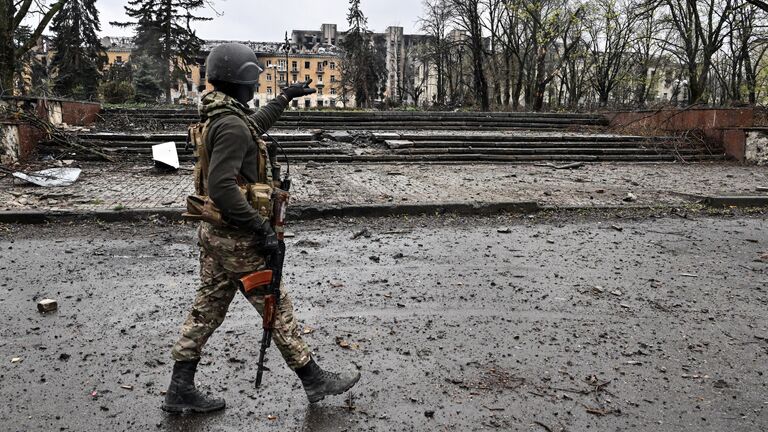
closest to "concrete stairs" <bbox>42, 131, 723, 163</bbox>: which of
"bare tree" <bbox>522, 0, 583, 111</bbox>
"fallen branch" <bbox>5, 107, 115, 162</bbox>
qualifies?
"fallen branch" <bbox>5, 107, 115, 162</bbox>

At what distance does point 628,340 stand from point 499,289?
132 centimetres

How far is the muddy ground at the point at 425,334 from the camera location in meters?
2.89

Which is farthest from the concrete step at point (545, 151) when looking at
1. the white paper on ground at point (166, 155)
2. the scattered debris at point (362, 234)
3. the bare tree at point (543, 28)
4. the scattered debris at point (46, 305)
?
the bare tree at point (543, 28)

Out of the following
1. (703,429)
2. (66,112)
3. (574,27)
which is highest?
(574,27)

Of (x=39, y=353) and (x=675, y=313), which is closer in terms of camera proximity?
(x=39, y=353)

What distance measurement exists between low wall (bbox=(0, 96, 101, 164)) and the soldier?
11231mm

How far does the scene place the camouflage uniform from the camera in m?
2.77

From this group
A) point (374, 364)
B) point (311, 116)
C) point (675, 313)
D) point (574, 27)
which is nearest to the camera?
point (374, 364)

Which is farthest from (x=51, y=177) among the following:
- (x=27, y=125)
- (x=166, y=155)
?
(x=27, y=125)

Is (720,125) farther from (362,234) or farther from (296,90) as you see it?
(296,90)

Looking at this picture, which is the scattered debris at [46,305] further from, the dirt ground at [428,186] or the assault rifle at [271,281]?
the dirt ground at [428,186]

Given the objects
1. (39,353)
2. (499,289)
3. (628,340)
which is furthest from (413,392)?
(39,353)

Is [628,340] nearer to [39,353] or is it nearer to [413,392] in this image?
[413,392]

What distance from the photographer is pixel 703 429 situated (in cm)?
275
